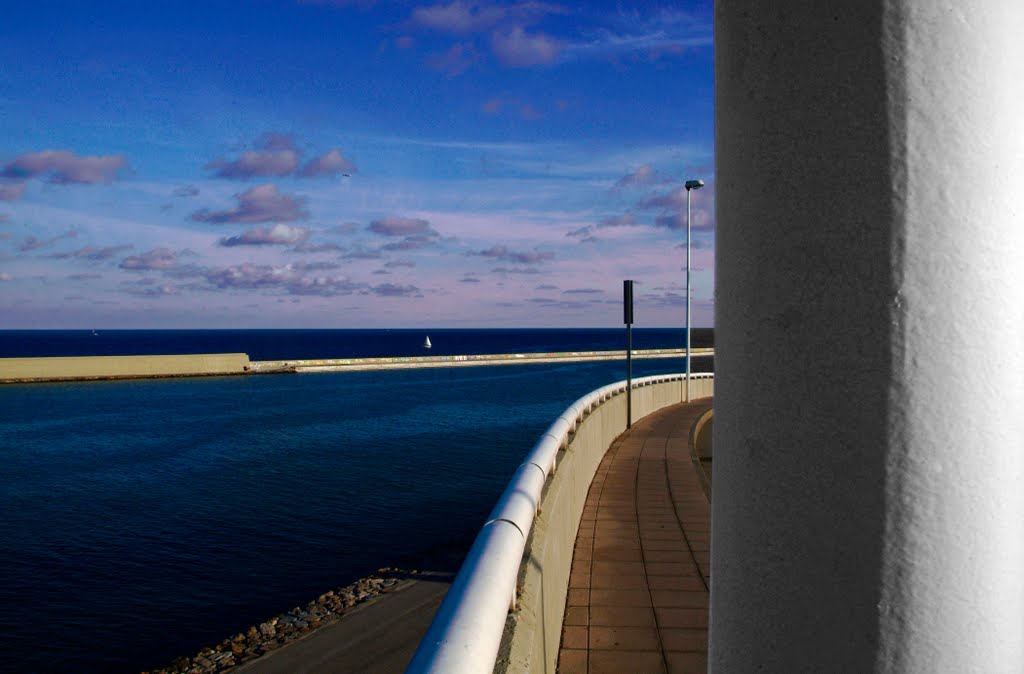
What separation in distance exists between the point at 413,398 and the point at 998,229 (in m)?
47.9

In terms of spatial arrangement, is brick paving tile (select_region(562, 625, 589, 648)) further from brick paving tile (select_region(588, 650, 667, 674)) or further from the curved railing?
the curved railing

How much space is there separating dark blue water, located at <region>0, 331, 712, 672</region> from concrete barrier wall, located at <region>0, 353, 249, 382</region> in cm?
1285

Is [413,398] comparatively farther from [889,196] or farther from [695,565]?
[889,196]

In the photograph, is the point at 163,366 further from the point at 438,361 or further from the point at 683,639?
the point at 683,639

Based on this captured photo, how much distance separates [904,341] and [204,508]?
825 inches

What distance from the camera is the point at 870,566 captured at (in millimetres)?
1203

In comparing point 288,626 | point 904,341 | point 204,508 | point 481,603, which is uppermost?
point 904,341

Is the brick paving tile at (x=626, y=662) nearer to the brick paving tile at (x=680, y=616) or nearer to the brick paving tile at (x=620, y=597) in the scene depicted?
the brick paving tile at (x=680, y=616)

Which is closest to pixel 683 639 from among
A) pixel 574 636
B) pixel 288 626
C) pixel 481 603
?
pixel 574 636

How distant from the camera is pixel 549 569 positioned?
13.6 feet

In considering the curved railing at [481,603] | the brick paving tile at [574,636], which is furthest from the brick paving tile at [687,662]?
the curved railing at [481,603]

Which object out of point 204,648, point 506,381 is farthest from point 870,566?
point 506,381

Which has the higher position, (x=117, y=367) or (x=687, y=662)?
(x=687, y=662)

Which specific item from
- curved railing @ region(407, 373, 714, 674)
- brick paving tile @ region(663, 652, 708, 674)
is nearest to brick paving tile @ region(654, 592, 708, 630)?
brick paving tile @ region(663, 652, 708, 674)
